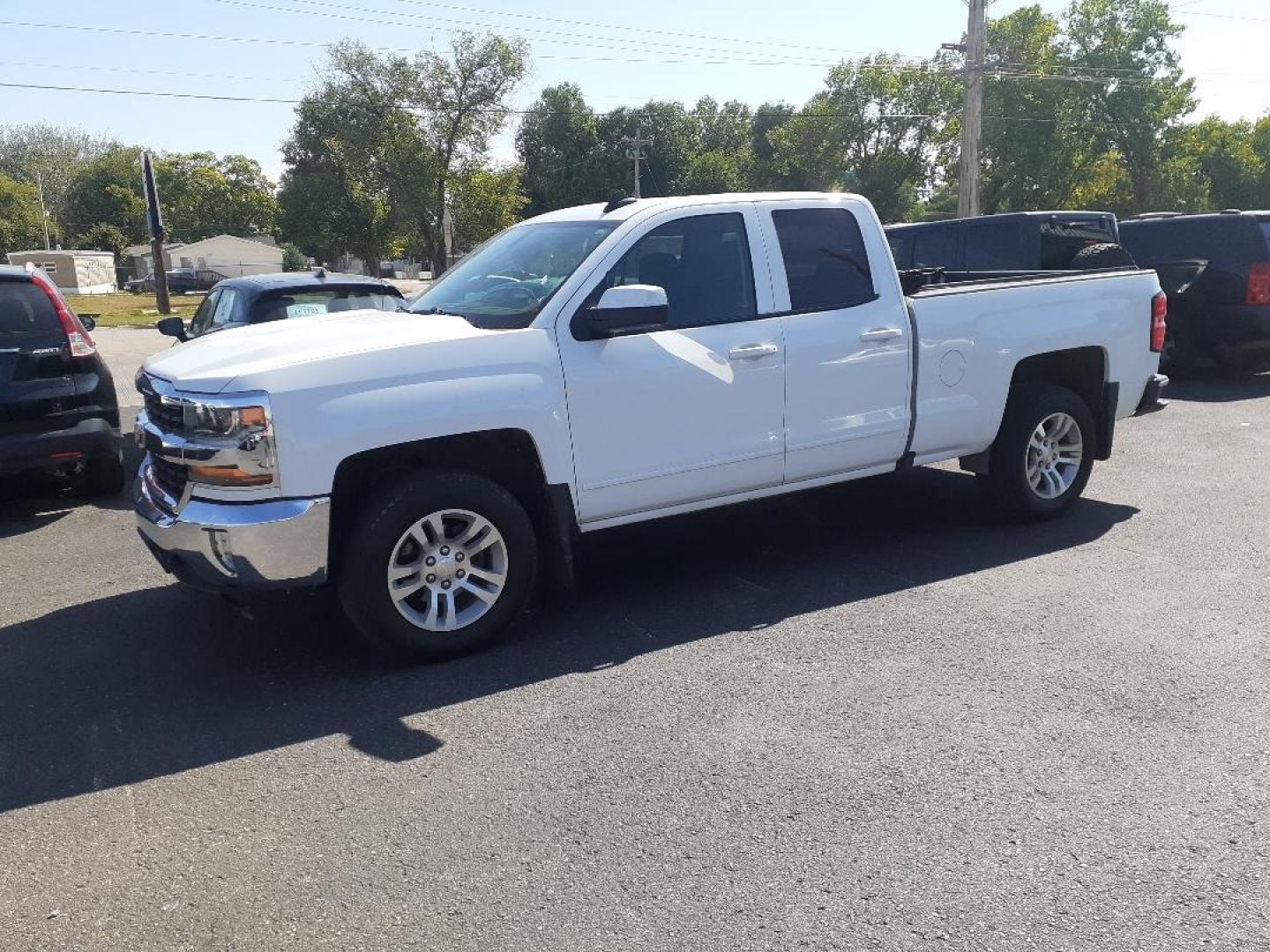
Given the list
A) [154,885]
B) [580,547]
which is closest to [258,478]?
[154,885]

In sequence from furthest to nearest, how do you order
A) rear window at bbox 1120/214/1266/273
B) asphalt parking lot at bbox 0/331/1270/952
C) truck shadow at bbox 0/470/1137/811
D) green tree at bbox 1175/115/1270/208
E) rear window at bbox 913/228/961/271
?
1. green tree at bbox 1175/115/1270/208
2. rear window at bbox 1120/214/1266/273
3. rear window at bbox 913/228/961/271
4. truck shadow at bbox 0/470/1137/811
5. asphalt parking lot at bbox 0/331/1270/952

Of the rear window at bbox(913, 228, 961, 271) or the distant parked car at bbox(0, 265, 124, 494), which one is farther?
the rear window at bbox(913, 228, 961, 271)

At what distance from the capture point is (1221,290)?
12.2 meters

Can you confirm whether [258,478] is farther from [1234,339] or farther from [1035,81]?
[1035,81]

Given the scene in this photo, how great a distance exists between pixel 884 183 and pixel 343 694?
71.7 metres

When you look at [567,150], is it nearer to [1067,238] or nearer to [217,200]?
[217,200]

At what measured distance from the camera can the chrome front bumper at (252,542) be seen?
4.34 m

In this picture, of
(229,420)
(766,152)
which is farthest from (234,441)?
(766,152)

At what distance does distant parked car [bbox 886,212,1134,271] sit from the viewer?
1120 centimetres

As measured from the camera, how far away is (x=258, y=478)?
172 inches

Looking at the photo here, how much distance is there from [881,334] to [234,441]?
3300mm

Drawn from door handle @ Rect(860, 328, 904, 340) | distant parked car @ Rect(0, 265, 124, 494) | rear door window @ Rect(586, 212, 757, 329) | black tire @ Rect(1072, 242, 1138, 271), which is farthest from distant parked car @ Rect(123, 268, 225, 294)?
door handle @ Rect(860, 328, 904, 340)

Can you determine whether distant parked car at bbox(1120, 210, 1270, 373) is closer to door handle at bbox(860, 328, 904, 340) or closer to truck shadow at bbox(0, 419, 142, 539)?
door handle at bbox(860, 328, 904, 340)

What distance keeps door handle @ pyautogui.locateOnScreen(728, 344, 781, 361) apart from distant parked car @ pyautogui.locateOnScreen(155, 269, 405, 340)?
3910 millimetres
